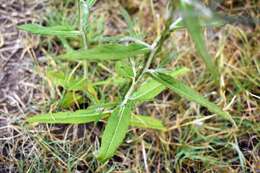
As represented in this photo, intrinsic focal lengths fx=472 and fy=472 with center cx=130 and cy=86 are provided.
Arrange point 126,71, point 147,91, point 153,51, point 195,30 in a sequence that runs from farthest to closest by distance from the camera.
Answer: point 147,91
point 126,71
point 153,51
point 195,30

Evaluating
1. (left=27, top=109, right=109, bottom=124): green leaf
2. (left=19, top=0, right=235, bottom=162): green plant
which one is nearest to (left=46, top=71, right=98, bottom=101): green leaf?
(left=19, top=0, right=235, bottom=162): green plant

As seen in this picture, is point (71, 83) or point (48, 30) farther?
point (71, 83)

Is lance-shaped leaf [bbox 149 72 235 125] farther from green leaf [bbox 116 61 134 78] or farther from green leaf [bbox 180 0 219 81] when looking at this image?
green leaf [bbox 180 0 219 81]

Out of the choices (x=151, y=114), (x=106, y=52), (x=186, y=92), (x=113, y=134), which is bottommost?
(x=151, y=114)

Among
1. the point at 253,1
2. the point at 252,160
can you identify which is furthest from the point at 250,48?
the point at 252,160

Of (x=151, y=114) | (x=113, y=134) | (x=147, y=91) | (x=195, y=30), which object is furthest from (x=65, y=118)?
(x=195, y=30)

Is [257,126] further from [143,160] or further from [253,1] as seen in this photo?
[253,1]

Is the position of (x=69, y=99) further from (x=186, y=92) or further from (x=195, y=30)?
(x=195, y=30)
